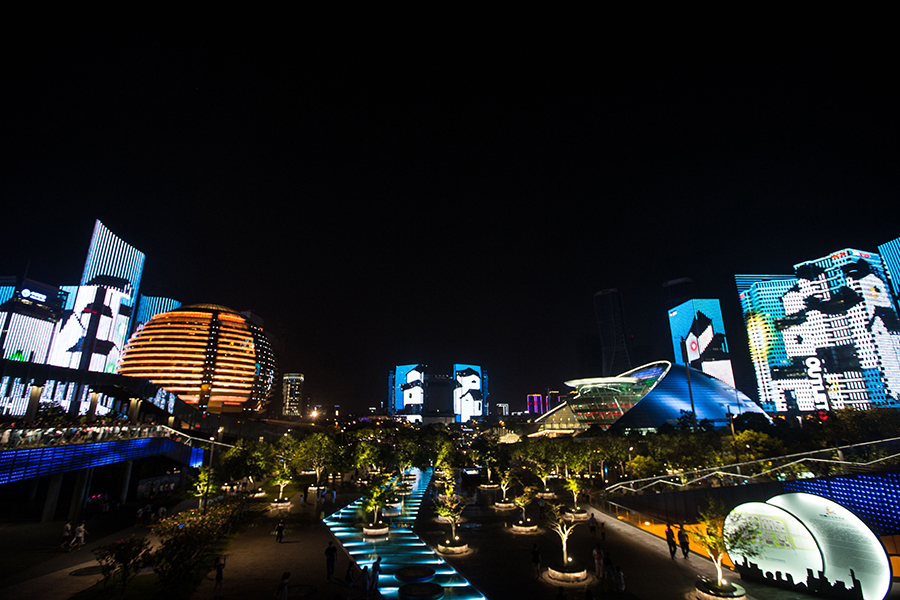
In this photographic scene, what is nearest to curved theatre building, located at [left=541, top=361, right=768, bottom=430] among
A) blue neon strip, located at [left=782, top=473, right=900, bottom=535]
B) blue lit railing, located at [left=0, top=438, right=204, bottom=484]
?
blue neon strip, located at [left=782, top=473, right=900, bottom=535]

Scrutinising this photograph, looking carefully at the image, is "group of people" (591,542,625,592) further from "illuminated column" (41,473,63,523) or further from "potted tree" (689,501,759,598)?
"illuminated column" (41,473,63,523)

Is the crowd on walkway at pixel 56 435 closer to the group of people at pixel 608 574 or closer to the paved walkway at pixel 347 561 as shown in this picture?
the paved walkway at pixel 347 561

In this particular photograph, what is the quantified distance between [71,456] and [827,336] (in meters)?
176

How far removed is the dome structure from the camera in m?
86.2

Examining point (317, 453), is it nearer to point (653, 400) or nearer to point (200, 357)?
point (653, 400)

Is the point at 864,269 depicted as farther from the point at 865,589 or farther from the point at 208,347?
the point at 208,347

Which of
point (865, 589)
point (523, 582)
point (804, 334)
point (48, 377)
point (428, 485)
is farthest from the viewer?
point (804, 334)

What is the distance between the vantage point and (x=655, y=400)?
90.0 meters

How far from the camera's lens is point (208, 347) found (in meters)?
112

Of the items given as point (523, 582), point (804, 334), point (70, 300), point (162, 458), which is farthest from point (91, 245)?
point (804, 334)

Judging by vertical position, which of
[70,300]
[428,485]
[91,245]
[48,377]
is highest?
[91,245]

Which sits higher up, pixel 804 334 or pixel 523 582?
pixel 804 334

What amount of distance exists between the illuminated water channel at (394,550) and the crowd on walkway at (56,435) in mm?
17152

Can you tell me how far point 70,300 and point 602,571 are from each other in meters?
136
